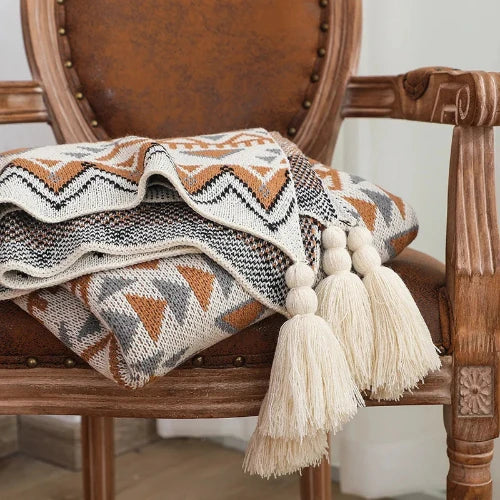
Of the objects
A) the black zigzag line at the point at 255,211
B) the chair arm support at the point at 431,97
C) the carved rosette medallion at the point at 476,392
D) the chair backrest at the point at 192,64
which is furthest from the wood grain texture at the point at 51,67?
the carved rosette medallion at the point at 476,392

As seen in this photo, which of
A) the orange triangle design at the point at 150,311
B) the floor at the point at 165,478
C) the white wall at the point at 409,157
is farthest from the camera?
the floor at the point at 165,478

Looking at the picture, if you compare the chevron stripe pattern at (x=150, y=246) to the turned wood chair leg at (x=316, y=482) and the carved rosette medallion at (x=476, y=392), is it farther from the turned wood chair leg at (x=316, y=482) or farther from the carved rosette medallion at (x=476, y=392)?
the turned wood chair leg at (x=316, y=482)

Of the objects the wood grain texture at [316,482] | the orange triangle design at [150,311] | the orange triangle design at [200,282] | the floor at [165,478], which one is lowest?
the floor at [165,478]

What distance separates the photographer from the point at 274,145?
0.79m

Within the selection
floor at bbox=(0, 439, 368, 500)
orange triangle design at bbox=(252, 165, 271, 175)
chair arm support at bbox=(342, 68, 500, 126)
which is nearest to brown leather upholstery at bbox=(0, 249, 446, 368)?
orange triangle design at bbox=(252, 165, 271, 175)

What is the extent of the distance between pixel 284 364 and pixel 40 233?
23 cm

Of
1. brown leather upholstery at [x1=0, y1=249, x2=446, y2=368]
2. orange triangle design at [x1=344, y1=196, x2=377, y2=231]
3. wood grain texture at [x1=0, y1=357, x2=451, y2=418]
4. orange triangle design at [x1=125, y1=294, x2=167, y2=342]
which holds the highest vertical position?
orange triangle design at [x1=344, y1=196, x2=377, y2=231]

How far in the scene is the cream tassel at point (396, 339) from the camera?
691 millimetres

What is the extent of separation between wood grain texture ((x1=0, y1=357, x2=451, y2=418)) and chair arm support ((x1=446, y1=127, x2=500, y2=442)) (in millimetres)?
24

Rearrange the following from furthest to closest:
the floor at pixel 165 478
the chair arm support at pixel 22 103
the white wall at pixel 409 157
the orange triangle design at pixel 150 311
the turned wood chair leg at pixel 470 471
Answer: the floor at pixel 165 478 → the white wall at pixel 409 157 → the chair arm support at pixel 22 103 → the turned wood chair leg at pixel 470 471 → the orange triangle design at pixel 150 311

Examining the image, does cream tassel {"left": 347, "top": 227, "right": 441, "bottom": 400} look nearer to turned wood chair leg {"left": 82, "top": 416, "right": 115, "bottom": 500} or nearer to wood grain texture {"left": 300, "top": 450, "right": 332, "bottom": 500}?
wood grain texture {"left": 300, "top": 450, "right": 332, "bottom": 500}

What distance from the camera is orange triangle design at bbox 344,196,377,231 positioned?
2.51ft

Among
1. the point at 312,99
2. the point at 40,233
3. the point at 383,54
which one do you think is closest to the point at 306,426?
the point at 40,233

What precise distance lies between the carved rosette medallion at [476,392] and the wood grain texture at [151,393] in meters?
0.02
